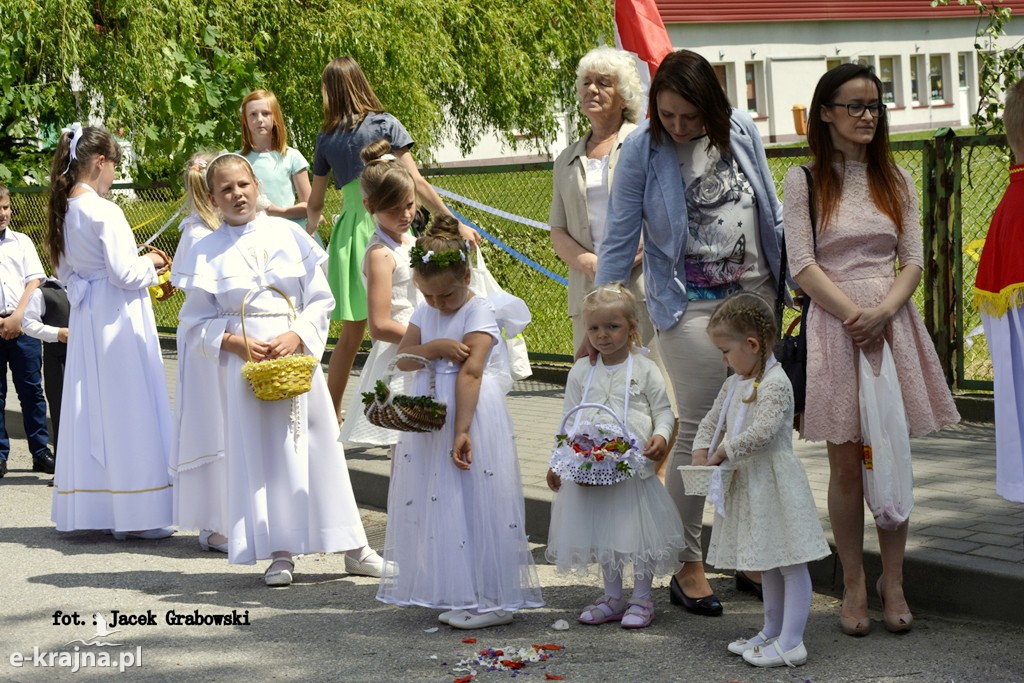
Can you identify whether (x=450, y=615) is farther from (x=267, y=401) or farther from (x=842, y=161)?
(x=842, y=161)

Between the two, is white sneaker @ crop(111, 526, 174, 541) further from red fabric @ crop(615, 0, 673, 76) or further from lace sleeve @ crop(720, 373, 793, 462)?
red fabric @ crop(615, 0, 673, 76)

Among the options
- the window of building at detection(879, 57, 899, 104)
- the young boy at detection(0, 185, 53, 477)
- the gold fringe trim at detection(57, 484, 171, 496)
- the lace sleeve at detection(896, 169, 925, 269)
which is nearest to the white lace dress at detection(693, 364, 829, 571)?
the lace sleeve at detection(896, 169, 925, 269)

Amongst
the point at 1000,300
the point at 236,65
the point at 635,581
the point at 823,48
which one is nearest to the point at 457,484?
the point at 635,581

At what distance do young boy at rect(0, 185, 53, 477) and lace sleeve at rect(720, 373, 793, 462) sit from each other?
544 cm

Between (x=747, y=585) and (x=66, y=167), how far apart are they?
406 cm

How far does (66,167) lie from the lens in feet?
23.7

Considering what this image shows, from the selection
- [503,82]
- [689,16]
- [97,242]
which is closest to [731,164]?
[97,242]

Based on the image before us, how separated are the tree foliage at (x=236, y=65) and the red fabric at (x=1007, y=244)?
33.0 feet

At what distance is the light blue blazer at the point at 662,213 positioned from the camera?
5332 mm

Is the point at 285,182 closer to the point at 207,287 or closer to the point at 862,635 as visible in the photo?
the point at 207,287

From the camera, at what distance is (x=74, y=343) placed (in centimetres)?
737

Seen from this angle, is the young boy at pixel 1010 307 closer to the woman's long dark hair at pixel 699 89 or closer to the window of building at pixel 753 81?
the woman's long dark hair at pixel 699 89

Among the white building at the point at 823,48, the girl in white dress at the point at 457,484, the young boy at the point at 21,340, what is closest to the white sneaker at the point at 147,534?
the young boy at the point at 21,340

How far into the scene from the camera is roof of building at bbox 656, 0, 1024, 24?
49031mm
